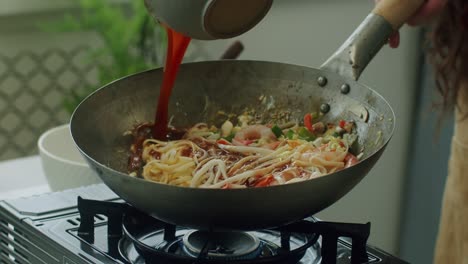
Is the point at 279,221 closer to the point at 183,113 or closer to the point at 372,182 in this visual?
the point at 183,113

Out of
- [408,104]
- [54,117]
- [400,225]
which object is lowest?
[400,225]

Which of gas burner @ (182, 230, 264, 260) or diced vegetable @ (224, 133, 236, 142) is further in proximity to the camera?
diced vegetable @ (224, 133, 236, 142)

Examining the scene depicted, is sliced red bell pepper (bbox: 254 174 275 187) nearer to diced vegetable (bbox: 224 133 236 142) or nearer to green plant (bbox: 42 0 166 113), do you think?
diced vegetable (bbox: 224 133 236 142)

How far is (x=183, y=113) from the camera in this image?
4.11 ft

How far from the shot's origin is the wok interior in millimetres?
1119

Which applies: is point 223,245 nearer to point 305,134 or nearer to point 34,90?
point 305,134

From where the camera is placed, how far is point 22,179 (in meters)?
1.72

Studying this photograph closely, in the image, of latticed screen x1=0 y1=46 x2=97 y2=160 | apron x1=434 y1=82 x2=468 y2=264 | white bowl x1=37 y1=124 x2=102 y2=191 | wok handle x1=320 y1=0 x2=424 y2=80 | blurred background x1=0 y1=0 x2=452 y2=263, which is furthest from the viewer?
latticed screen x1=0 y1=46 x2=97 y2=160

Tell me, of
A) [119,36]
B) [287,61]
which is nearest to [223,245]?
[119,36]

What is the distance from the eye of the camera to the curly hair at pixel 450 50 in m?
1.44

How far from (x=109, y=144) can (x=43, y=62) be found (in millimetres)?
1993

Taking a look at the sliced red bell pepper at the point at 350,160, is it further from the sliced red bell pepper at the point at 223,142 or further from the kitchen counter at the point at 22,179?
the kitchen counter at the point at 22,179

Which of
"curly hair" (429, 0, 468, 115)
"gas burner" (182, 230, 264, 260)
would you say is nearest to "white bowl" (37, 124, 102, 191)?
"gas burner" (182, 230, 264, 260)

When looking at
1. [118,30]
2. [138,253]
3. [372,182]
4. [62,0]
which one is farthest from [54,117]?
[138,253]
